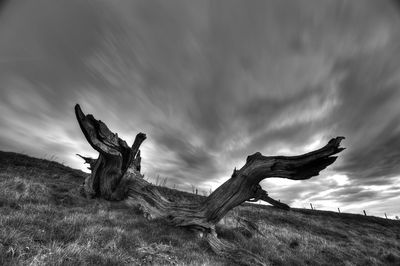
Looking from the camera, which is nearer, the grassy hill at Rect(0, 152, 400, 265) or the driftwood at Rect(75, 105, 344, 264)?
the grassy hill at Rect(0, 152, 400, 265)

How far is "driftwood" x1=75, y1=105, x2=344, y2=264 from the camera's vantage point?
20.8ft

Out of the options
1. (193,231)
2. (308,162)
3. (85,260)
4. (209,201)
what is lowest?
(85,260)

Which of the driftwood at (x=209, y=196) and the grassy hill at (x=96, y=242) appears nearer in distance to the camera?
the grassy hill at (x=96, y=242)

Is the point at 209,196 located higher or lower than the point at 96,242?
higher

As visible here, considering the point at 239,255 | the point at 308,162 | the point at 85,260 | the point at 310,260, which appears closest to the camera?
the point at 85,260

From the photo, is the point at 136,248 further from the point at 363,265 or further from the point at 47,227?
the point at 363,265

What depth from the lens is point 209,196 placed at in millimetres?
8398

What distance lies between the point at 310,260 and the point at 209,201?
171 inches

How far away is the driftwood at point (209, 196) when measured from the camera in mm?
6332

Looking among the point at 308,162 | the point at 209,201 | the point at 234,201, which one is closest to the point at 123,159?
the point at 209,201

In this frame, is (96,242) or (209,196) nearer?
(96,242)

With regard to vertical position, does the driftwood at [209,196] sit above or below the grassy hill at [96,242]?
above

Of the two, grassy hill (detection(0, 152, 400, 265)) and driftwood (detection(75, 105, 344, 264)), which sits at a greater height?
driftwood (detection(75, 105, 344, 264))

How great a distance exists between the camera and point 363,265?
7770 millimetres
